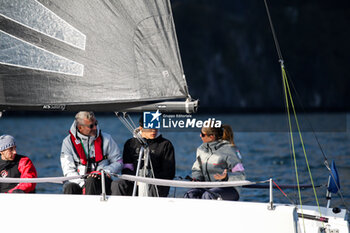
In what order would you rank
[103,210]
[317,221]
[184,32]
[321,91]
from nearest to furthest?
[103,210] < [317,221] < [321,91] < [184,32]

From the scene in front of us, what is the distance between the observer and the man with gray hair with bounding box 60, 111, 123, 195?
4.84 m

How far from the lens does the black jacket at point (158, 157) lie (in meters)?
5.08

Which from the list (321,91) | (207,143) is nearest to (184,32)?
(321,91)

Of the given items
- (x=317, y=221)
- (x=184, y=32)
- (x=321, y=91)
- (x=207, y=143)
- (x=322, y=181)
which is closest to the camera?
(x=317, y=221)

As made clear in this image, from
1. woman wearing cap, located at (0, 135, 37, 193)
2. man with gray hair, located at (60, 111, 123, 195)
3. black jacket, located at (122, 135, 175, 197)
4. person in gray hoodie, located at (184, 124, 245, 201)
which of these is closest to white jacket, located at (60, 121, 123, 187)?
man with gray hair, located at (60, 111, 123, 195)

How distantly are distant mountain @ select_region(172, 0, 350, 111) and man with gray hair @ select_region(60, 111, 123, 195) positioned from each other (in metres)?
40.7

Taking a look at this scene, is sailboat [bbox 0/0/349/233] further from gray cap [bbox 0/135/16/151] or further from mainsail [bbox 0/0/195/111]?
gray cap [bbox 0/135/16/151]

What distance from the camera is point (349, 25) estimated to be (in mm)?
50375

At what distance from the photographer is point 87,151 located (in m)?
4.94

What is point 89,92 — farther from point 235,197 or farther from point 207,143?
point 235,197

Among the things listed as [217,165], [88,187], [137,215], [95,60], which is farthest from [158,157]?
[137,215]

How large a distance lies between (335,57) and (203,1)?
468 inches

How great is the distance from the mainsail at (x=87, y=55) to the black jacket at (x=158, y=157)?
0.52m

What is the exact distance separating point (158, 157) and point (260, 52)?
43.9 metres
